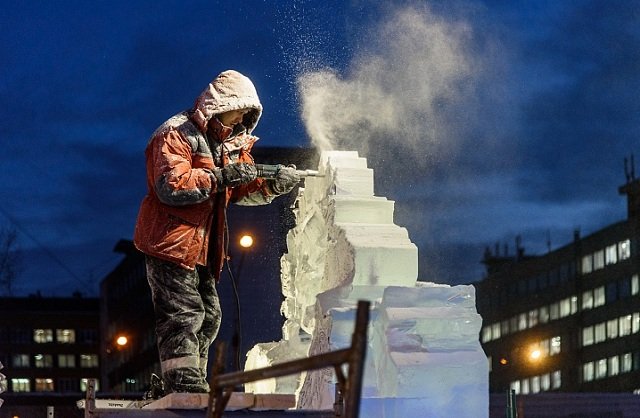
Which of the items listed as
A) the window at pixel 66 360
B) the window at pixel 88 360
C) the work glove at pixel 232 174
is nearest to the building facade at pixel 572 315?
the window at pixel 88 360

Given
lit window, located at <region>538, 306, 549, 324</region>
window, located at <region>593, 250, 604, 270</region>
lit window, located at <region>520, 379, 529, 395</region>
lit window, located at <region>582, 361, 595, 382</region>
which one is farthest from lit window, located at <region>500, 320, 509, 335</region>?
window, located at <region>593, 250, 604, 270</region>

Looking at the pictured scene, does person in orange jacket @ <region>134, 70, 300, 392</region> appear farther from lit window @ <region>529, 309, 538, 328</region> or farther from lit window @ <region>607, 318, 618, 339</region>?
lit window @ <region>529, 309, 538, 328</region>

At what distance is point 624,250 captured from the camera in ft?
270

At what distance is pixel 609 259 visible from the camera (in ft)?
274

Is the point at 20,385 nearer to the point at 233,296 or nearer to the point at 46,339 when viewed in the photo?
the point at 46,339

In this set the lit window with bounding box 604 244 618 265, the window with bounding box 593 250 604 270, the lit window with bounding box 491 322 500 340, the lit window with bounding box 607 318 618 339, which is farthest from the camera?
the lit window with bounding box 491 322 500 340

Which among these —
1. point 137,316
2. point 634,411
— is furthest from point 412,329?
point 137,316

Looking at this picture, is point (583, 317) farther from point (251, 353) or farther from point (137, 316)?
point (251, 353)

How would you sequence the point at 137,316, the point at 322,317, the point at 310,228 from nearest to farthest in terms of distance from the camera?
the point at 322,317
the point at 310,228
the point at 137,316

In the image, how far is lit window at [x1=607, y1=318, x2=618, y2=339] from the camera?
269 ft

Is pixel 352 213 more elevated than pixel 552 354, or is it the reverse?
pixel 552 354

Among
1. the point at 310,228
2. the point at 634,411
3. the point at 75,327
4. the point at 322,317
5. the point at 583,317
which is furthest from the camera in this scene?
the point at 75,327

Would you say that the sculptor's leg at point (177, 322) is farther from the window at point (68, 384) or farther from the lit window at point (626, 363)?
the window at point (68, 384)

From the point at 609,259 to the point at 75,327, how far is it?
61.1m
